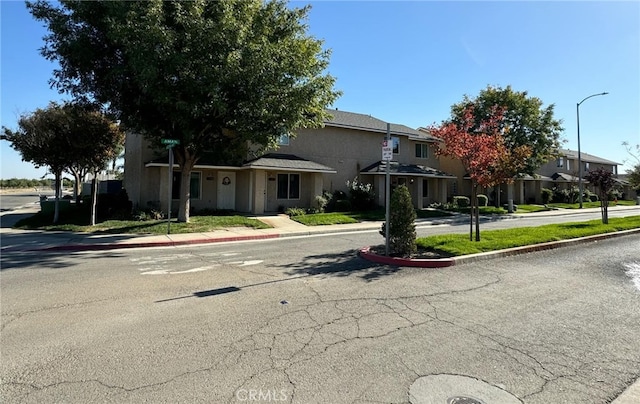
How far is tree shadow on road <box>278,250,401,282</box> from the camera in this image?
789 cm

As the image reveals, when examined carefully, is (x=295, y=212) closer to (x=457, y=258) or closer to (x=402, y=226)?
(x=402, y=226)

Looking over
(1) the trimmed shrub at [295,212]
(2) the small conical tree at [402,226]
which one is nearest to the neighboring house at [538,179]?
(1) the trimmed shrub at [295,212]

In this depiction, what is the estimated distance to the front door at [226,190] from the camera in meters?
22.4

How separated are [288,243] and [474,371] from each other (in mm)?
9479

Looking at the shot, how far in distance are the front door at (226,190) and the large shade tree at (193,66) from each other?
16.8 feet

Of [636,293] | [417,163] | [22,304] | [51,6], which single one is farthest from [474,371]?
[417,163]

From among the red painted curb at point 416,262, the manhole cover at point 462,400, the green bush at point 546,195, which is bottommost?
the manhole cover at point 462,400

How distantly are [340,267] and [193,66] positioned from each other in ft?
31.2

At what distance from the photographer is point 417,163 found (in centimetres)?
3072

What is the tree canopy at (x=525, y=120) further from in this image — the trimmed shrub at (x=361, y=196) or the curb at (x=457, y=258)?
the curb at (x=457, y=258)

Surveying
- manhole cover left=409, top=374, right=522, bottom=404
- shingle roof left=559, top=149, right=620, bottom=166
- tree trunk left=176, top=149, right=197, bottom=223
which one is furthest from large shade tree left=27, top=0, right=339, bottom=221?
shingle roof left=559, top=149, right=620, bottom=166

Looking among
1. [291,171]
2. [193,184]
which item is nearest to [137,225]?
[193,184]

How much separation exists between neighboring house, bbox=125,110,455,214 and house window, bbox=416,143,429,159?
1.08 m

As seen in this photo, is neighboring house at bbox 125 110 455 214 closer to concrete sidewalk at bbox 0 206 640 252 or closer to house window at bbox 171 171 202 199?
house window at bbox 171 171 202 199
